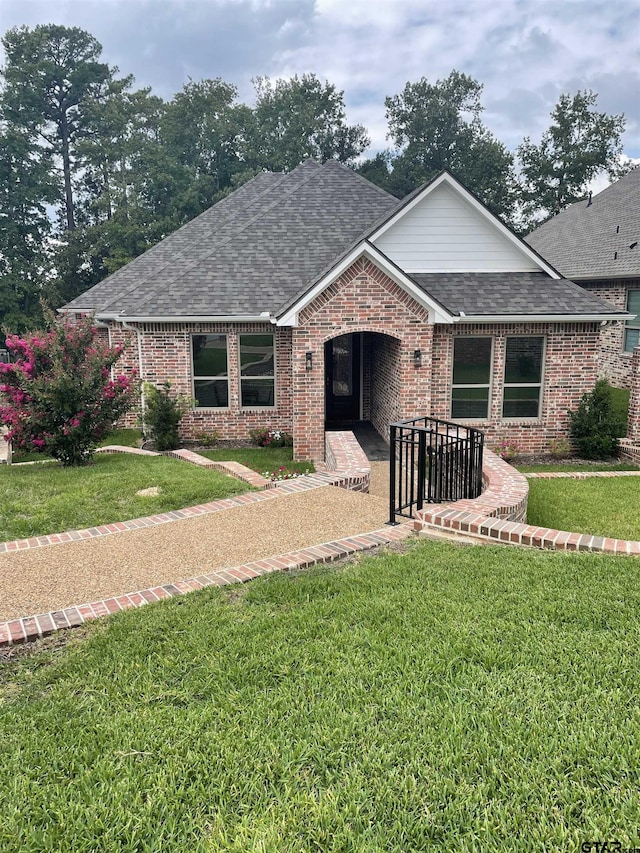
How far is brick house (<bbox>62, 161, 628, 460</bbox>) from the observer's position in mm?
12570

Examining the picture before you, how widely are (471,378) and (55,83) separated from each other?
42621mm

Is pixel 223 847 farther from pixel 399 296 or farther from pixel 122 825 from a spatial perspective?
pixel 399 296

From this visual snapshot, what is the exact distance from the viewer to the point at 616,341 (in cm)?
2214

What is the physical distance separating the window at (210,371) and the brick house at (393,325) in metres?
0.03

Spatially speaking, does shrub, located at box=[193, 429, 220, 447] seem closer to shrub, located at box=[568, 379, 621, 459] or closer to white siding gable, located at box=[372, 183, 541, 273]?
white siding gable, located at box=[372, 183, 541, 273]

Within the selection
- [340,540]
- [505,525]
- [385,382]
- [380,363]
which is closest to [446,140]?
[380,363]

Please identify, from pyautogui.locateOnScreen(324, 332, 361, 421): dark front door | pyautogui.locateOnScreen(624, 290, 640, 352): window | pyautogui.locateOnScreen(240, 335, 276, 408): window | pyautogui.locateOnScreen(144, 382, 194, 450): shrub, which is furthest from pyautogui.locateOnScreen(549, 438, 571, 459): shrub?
pyautogui.locateOnScreen(624, 290, 640, 352): window

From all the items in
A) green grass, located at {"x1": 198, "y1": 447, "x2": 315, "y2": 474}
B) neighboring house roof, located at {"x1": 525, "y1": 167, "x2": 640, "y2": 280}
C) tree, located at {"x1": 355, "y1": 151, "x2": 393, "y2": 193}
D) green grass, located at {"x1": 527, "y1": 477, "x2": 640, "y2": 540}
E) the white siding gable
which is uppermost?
tree, located at {"x1": 355, "y1": 151, "x2": 393, "y2": 193}

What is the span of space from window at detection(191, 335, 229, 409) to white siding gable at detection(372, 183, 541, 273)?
4316 millimetres

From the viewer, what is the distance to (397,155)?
50.5 metres

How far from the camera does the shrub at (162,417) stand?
1354cm

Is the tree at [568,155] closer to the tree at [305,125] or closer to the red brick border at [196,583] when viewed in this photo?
the tree at [305,125]

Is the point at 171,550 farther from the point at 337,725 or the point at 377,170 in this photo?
the point at 377,170

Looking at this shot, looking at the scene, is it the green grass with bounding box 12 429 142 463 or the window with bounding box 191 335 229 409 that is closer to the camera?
the green grass with bounding box 12 429 142 463
